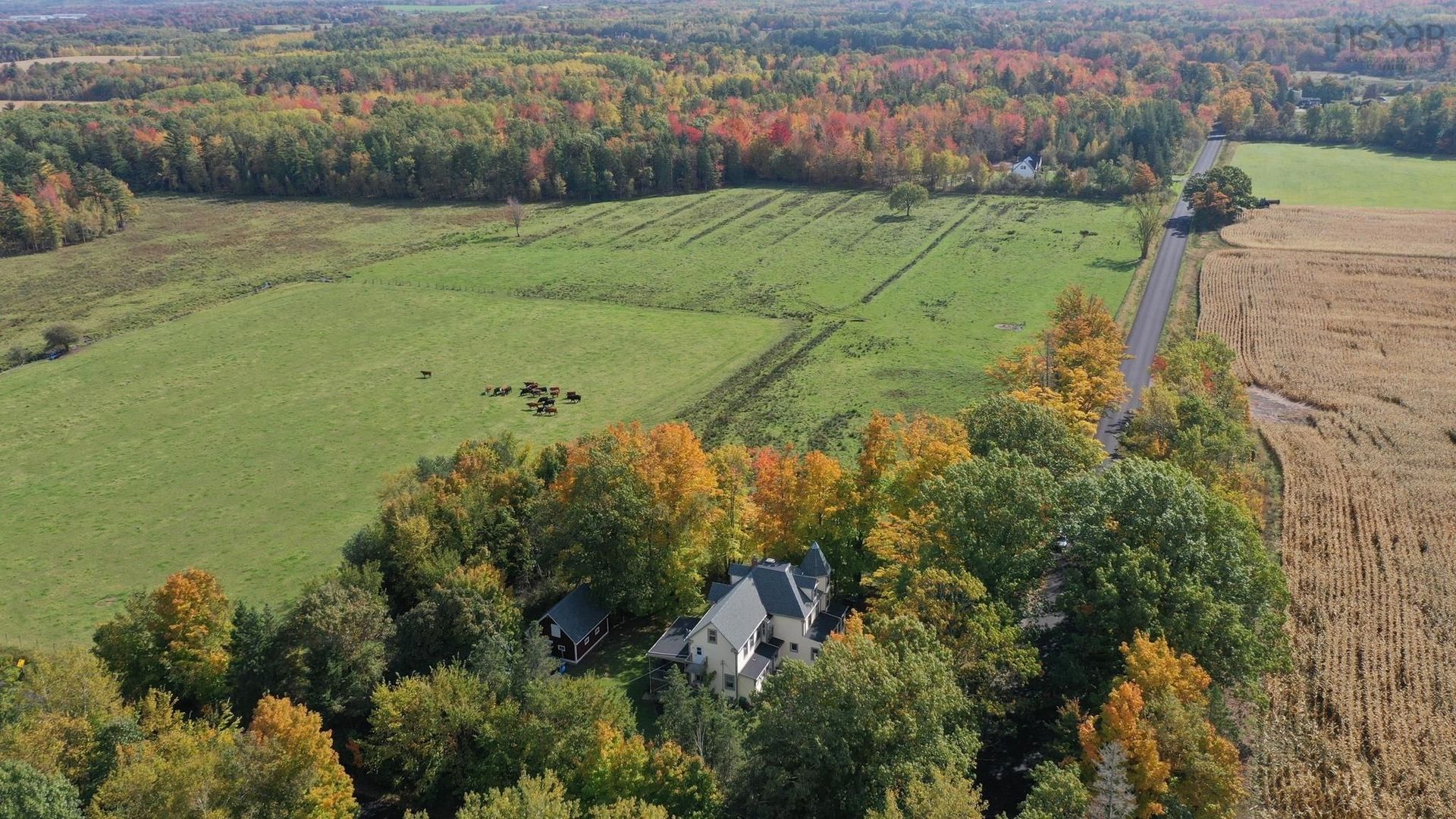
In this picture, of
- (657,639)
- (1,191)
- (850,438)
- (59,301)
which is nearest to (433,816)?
(657,639)

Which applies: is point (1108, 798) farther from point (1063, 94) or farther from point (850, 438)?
point (1063, 94)

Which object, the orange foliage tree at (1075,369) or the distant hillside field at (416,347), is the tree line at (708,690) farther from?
the distant hillside field at (416,347)

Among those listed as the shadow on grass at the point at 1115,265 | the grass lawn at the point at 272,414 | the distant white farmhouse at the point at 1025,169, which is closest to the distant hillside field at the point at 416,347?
the grass lawn at the point at 272,414

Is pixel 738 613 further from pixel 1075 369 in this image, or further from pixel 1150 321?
pixel 1150 321

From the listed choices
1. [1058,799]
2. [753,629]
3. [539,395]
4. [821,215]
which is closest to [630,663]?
[753,629]

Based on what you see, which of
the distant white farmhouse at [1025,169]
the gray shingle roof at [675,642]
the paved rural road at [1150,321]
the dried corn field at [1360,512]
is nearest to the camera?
the dried corn field at [1360,512]

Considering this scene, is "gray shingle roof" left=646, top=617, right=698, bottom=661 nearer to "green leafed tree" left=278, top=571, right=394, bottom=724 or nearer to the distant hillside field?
"green leafed tree" left=278, top=571, right=394, bottom=724

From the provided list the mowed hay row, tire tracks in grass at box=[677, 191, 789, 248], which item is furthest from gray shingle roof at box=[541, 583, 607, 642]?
the mowed hay row
